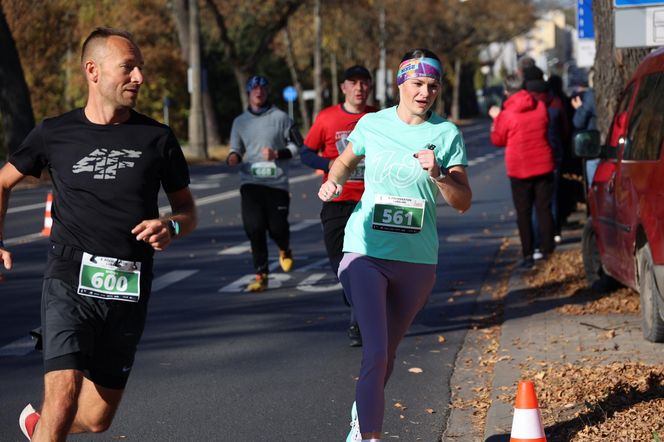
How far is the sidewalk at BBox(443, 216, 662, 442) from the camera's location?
6.47 meters

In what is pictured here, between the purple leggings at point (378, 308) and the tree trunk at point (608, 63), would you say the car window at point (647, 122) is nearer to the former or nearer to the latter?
the purple leggings at point (378, 308)

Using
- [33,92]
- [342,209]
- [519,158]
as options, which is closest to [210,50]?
[33,92]

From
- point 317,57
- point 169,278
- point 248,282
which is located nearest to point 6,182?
point 248,282

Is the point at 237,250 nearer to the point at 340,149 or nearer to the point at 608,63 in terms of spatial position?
the point at 608,63

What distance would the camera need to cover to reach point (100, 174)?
5.04 metres

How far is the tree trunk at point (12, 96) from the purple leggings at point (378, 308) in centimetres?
2620

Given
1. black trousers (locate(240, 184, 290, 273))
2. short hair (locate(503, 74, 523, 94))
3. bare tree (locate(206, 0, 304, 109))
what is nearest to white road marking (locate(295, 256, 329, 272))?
black trousers (locate(240, 184, 290, 273))

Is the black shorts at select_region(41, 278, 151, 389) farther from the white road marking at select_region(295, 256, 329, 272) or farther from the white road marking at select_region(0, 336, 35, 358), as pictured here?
the white road marking at select_region(295, 256, 329, 272)

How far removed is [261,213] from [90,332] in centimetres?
647

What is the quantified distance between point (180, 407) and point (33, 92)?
40.9 metres

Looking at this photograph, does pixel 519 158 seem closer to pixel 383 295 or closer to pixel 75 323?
pixel 383 295

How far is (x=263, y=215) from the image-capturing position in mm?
11445

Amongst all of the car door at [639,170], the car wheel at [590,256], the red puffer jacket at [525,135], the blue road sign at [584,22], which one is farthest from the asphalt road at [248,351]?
the blue road sign at [584,22]

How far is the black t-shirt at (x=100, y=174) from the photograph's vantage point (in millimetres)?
5031
